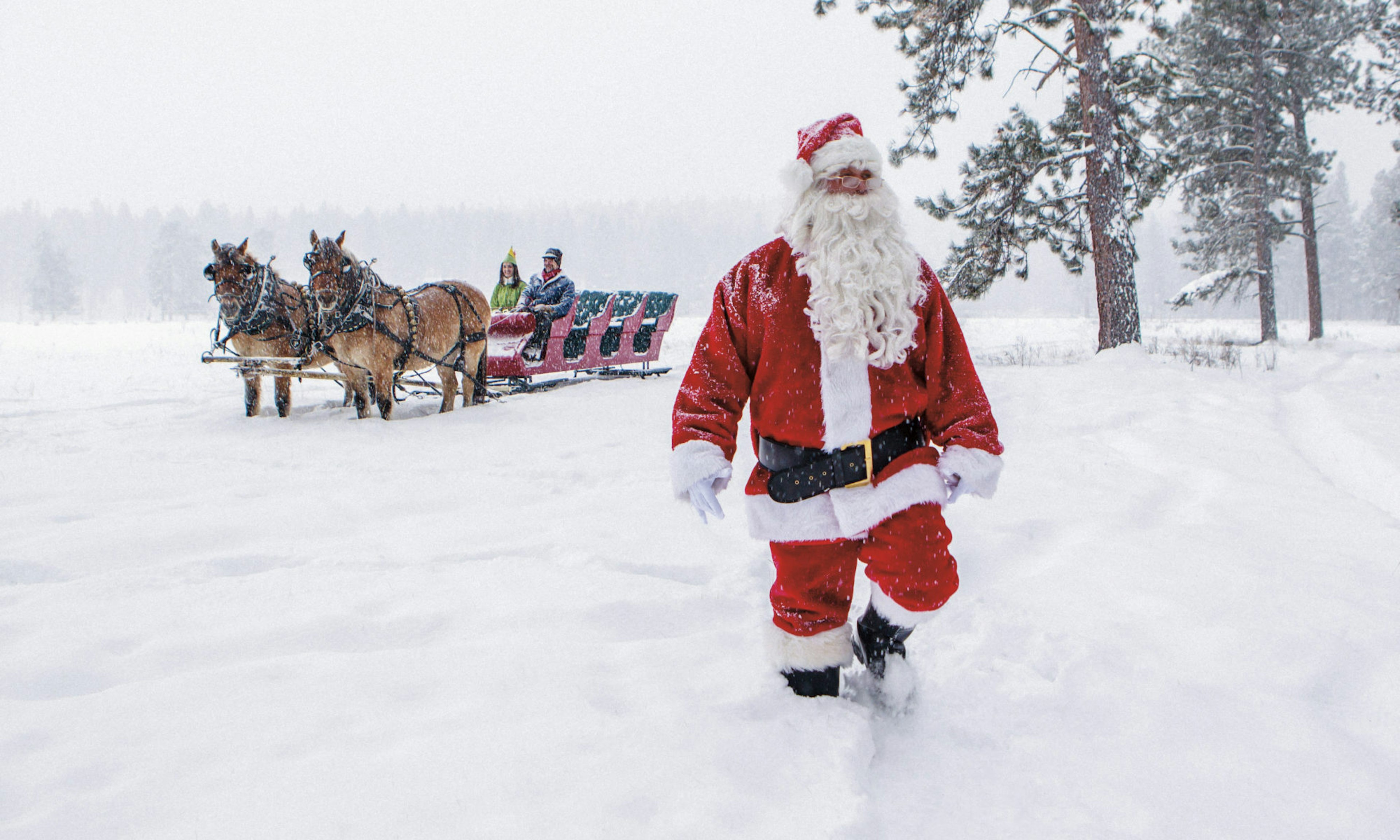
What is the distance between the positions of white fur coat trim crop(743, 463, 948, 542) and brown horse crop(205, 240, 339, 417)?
6439 millimetres

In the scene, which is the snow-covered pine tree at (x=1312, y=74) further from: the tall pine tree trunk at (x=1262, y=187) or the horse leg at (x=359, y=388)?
the horse leg at (x=359, y=388)

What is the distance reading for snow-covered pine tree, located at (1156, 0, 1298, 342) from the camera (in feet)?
53.9

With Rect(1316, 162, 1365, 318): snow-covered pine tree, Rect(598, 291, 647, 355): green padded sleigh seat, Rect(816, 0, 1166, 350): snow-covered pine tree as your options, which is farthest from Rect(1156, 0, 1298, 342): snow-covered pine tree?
Rect(1316, 162, 1365, 318): snow-covered pine tree

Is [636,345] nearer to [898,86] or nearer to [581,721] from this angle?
[898,86]

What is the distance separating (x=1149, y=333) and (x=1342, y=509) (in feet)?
73.8

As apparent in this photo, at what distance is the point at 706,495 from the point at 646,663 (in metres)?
0.71

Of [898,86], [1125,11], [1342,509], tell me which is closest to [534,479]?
[1342,509]

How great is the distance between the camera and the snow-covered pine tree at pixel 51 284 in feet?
191

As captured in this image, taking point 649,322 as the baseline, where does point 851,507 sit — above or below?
below

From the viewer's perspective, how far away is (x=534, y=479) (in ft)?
15.4

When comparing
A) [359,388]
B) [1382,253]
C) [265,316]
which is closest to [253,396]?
[265,316]

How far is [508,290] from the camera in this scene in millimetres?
11094

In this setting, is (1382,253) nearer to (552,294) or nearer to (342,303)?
(552,294)

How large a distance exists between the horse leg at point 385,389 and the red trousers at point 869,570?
601cm
